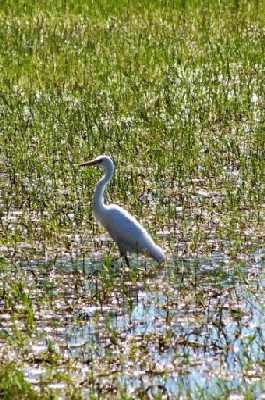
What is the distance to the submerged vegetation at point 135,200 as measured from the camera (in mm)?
7914

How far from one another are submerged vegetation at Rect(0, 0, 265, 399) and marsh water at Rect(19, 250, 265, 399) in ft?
0.05

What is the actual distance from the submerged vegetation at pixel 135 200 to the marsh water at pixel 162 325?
0.6 inches

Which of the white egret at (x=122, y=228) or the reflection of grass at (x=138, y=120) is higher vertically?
the white egret at (x=122, y=228)

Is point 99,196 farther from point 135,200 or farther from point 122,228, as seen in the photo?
point 135,200

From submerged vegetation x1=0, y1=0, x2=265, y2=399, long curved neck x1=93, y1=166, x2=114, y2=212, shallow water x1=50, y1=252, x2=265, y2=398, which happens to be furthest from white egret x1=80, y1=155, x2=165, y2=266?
shallow water x1=50, y1=252, x2=265, y2=398

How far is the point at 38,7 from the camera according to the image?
22719 mm

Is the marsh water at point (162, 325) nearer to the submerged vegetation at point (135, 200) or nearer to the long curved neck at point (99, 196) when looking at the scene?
the submerged vegetation at point (135, 200)

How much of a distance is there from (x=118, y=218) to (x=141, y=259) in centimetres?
38

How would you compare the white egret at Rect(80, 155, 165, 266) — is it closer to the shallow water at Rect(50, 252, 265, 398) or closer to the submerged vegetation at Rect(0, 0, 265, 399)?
the submerged vegetation at Rect(0, 0, 265, 399)

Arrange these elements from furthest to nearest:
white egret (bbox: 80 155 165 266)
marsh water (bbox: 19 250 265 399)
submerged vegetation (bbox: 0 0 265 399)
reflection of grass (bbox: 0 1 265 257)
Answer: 1. reflection of grass (bbox: 0 1 265 257)
2. white egret (bbox: 80 155 165 266)
3. submerged vegetation (bbox: 0 0 265 399)
4. marsh water (bbox: 19 250 265 399)

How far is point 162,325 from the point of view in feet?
28.5

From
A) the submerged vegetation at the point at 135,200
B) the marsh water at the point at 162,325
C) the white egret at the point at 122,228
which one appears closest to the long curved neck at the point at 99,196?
the white egret at the point at 122,228

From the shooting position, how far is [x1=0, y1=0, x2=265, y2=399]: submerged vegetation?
7.91 metres

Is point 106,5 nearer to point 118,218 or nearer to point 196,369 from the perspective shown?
point 118,218
